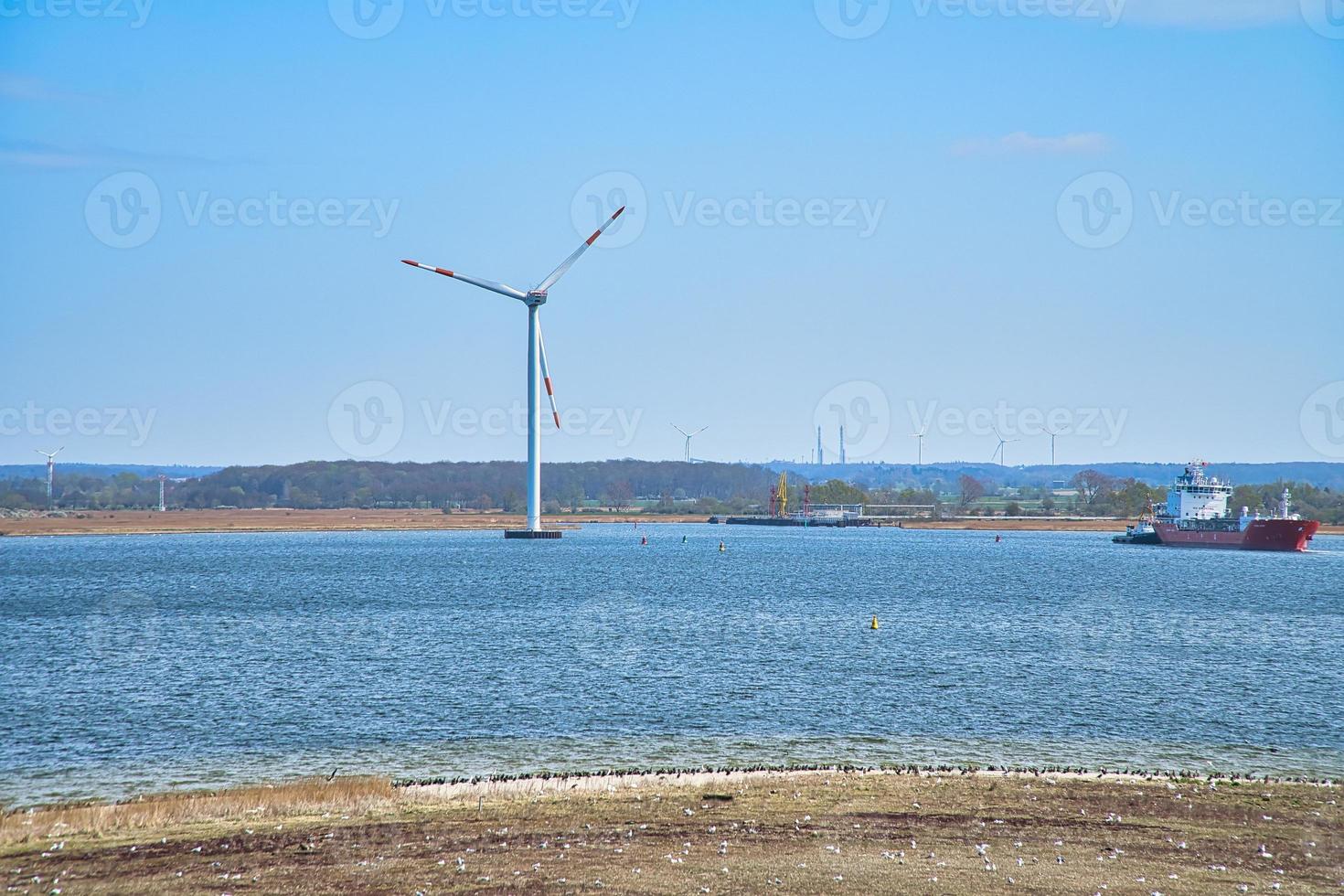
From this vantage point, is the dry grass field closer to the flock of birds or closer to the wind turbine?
the flock of birds

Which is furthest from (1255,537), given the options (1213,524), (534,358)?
(534,358)

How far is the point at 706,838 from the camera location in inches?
874

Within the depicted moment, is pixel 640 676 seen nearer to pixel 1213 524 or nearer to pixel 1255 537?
pixel 1255 537

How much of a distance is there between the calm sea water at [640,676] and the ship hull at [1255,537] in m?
71.9

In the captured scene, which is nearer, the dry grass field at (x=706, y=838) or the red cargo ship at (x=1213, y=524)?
the dry grass field at (x=706, y=838)

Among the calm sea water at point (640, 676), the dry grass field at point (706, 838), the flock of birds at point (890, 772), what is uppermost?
the dry grass field at point (706, 838)

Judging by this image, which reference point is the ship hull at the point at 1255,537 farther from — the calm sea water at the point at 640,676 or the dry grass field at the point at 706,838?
the dry grass field at the point at 706,838

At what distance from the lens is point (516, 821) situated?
23.6m

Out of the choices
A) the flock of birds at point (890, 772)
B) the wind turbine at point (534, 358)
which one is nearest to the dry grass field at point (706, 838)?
the flock of birds at point (890, 772)

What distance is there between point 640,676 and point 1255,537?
15376 cm

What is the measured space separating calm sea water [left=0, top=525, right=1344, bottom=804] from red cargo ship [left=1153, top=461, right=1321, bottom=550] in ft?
238

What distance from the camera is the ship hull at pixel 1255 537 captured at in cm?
17625

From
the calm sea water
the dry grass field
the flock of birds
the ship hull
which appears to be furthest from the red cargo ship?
the dry grass field

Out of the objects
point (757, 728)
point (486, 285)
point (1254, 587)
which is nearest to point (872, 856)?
point (757, 728)
